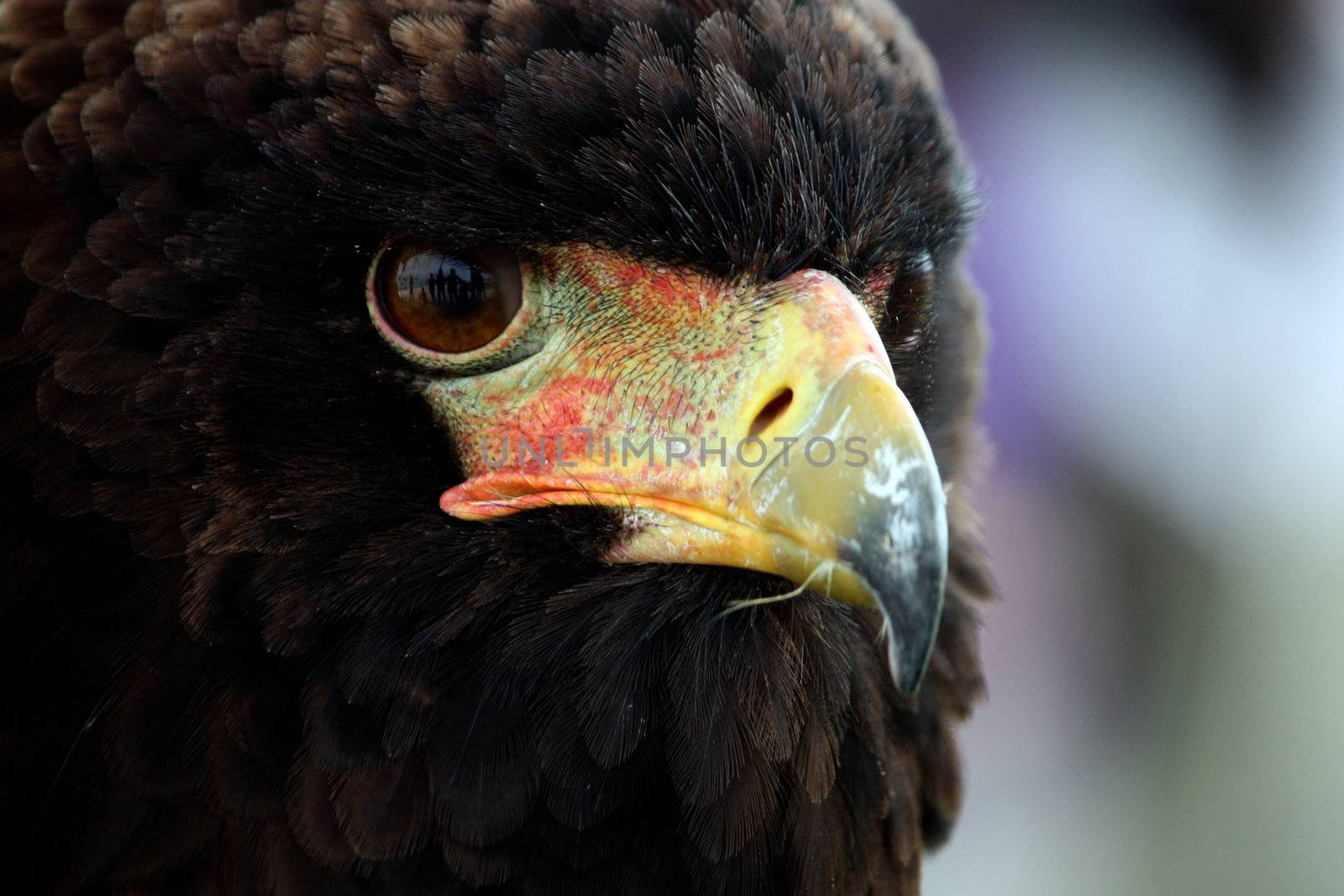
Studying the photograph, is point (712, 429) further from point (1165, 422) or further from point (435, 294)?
point (1165, 422)

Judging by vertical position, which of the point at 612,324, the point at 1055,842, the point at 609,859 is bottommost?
the point at 1055,842

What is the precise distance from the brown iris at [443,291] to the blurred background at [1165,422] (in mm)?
3049

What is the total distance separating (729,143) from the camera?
154 centimetres

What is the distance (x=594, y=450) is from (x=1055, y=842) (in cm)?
388

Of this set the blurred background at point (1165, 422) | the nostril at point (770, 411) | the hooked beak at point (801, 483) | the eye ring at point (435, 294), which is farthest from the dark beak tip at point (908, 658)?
the blurred background at point (1165, 422)

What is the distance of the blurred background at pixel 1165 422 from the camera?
443 centimetres

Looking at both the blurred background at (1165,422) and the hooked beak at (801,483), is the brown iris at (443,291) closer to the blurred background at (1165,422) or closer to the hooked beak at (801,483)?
the hooked beak at (801,483)

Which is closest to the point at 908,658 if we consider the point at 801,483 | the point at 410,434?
the point at 801,483

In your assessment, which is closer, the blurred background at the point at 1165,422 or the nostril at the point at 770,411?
the nostril at the point at 770,411

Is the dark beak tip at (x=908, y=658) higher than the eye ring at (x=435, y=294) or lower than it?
lower

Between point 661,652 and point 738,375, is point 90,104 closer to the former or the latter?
point 738,375

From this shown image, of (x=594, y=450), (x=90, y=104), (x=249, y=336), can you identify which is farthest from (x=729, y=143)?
(x=90, y=104)

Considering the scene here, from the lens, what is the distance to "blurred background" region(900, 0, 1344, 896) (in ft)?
14.5

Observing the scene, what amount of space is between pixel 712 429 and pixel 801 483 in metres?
0.17
